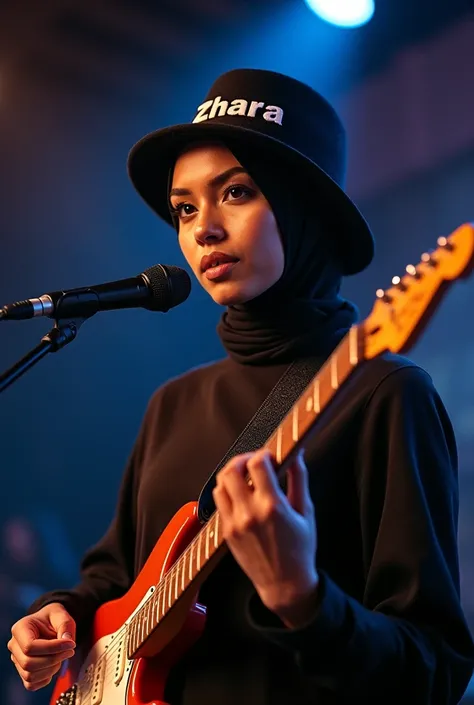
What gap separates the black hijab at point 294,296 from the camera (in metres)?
1.44

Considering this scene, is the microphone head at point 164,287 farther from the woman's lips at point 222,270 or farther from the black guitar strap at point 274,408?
the black guitar strap at point 274,408

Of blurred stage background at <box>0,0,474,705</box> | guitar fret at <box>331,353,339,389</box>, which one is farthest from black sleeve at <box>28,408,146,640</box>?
blurred stage background at <box>0,0,474,705</box>

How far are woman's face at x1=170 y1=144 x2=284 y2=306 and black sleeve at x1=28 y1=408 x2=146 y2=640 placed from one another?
1.45 ft

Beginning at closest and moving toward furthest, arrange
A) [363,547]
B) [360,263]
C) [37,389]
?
[363,547] → [360,263] → [37,389]

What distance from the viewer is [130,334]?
379cm

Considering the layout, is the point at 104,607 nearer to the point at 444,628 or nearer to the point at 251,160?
the point at 444,628

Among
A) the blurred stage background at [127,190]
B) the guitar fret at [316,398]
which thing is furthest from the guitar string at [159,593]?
the blurred stage background at [127,190]

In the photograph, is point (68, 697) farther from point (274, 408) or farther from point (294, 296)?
point (294, 296)

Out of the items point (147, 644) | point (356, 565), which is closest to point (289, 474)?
point (356, 565)

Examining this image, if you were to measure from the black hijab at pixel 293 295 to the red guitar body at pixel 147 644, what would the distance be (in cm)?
33

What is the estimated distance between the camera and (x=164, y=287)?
1.34 m

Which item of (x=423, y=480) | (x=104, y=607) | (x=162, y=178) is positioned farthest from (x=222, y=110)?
(x=104, y=607)

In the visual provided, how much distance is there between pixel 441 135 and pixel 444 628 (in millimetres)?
2389

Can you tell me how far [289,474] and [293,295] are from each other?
0.55 meters
